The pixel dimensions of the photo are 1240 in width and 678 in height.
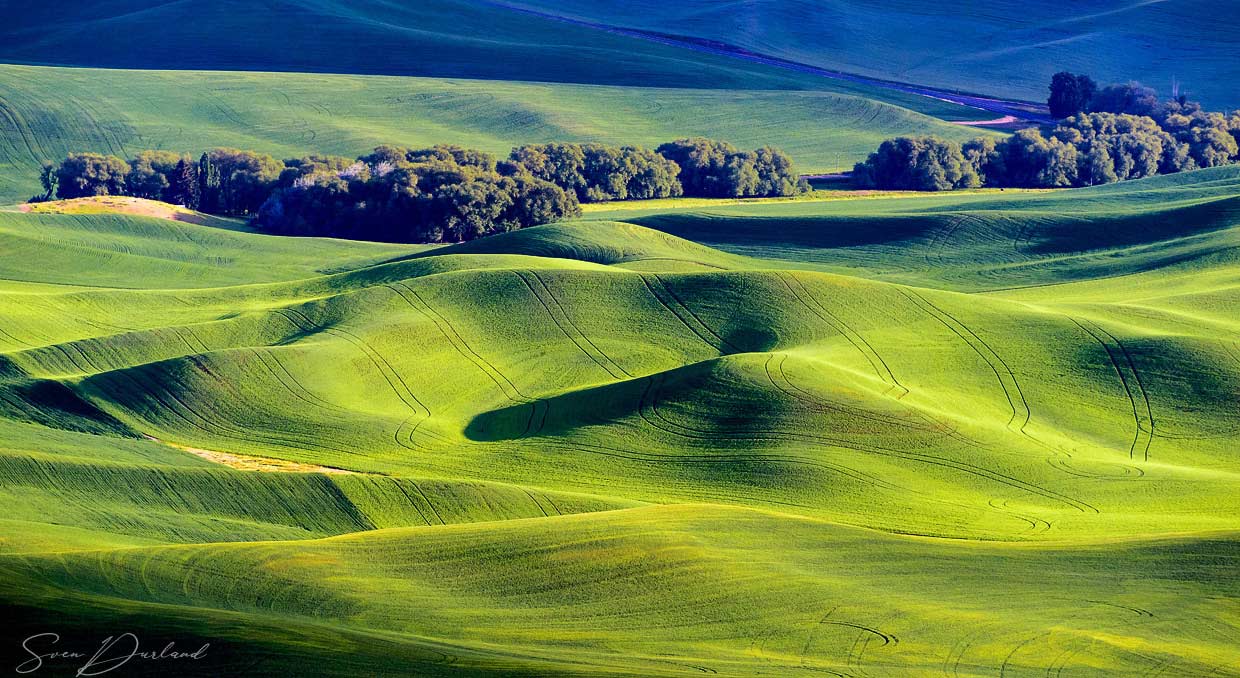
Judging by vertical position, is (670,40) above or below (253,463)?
above

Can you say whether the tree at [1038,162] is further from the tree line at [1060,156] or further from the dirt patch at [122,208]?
the dirt patch at [122,208]

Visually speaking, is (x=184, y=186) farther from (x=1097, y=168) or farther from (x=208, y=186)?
(x=1097, y=168)

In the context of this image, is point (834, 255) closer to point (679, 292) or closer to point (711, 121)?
point (679, 292)

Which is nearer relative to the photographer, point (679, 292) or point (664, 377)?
point (664, 377)

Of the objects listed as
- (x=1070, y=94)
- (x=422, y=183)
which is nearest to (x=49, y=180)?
(x=422, y=183)

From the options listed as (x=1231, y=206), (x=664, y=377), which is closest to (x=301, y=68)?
(x=1231, y=206)

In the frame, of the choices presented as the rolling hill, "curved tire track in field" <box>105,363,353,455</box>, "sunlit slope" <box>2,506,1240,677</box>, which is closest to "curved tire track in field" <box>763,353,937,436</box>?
"sunlit slope" <box>2,506,1240,677</box>
